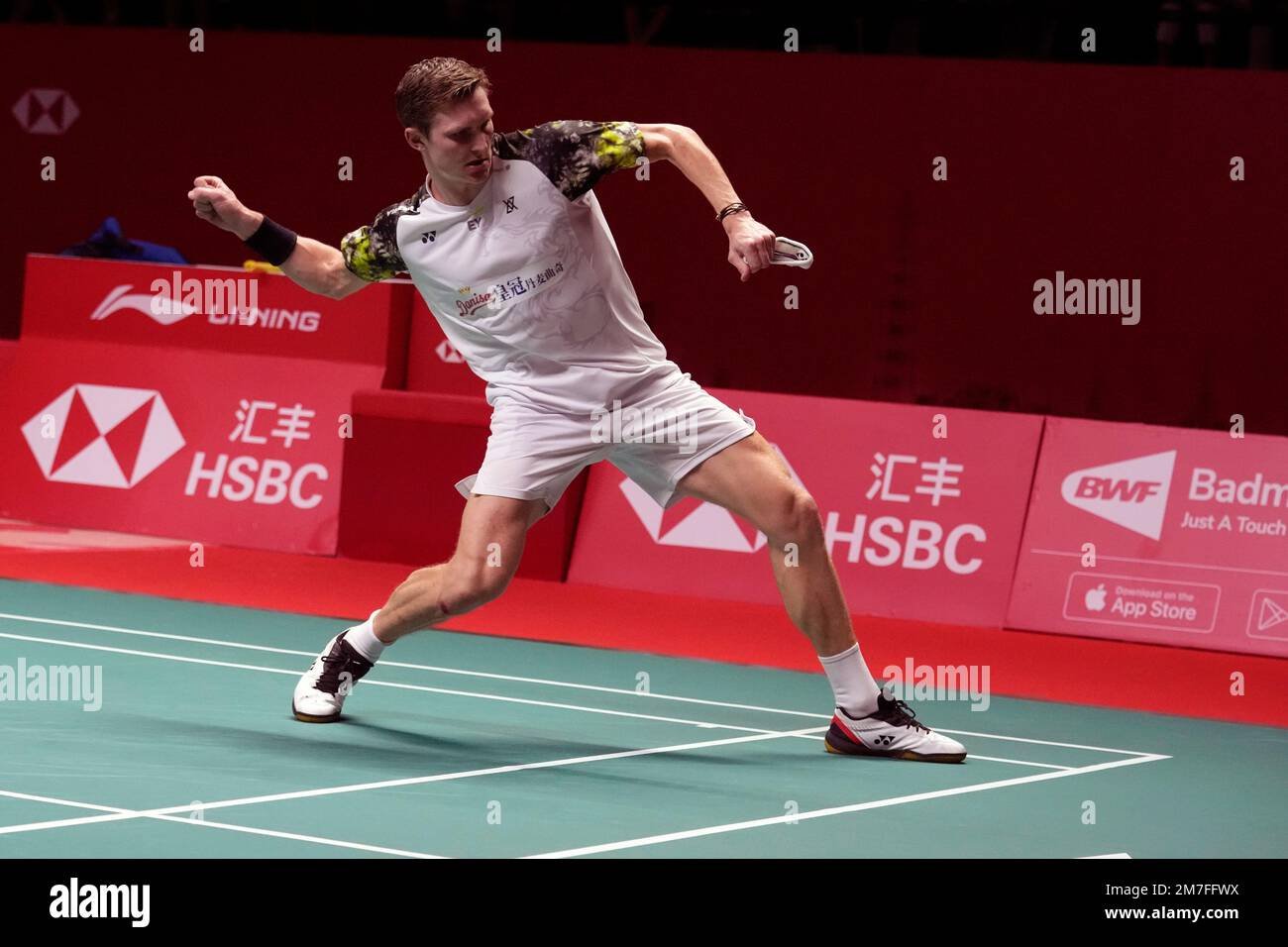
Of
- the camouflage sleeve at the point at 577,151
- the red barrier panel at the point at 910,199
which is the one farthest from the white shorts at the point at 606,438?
the red barrier panel at the point at 910,199

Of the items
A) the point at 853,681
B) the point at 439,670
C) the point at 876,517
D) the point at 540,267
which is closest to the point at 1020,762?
the point at 853,681

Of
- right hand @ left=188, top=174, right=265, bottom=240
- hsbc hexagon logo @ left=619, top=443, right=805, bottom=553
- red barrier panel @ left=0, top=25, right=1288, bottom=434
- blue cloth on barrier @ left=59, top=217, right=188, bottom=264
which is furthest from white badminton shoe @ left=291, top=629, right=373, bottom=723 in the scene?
red barrier panel @ left=0, top=25, right=1288, bottom=434

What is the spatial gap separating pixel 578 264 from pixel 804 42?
792 cm

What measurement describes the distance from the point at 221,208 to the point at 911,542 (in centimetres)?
456

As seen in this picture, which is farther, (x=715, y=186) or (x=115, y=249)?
(x=115, y=249)

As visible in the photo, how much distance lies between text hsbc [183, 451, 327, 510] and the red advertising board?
5.48 feet

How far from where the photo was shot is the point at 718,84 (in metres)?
14.3

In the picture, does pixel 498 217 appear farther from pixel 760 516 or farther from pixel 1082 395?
pixel 1082 395

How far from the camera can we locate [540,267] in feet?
21.9

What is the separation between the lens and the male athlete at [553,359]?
665 centimetres

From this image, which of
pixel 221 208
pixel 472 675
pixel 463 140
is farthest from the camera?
pixel 472 675

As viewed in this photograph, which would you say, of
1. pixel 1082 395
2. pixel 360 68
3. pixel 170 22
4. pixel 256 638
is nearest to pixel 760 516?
pixel 256 638

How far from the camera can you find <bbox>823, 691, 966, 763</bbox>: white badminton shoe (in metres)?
6.83

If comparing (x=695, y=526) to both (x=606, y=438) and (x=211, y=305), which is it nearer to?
(x=211, y=305)
